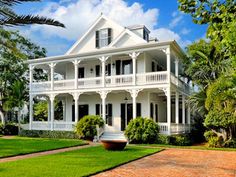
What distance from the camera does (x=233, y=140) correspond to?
1992 centimetres

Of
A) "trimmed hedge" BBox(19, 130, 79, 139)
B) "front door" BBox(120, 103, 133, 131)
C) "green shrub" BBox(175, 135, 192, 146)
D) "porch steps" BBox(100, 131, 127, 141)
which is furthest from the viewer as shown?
"front door" BBox(120, 103, 133, 131)

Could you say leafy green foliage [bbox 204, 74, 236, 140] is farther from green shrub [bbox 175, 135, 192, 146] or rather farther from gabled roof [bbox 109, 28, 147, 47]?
gabled roof [bbox 109, 28, 147, 47]

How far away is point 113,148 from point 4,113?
2093cm

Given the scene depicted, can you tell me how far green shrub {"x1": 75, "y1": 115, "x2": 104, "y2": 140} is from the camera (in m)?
23.2

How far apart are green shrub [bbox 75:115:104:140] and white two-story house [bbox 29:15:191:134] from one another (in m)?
0.84

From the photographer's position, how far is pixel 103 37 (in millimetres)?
27750

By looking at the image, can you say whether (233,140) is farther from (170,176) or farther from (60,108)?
(60,108)

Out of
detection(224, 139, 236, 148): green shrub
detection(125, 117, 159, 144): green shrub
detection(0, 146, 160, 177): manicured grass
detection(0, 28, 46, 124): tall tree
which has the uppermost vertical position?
detection(0, 28, 46, 124): tall tree

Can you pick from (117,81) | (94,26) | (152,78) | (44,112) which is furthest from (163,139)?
(44,112)

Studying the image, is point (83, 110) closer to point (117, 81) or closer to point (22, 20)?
point (117, 81)

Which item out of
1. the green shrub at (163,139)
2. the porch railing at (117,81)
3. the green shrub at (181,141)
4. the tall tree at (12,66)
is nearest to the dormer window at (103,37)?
the porch railing at (117,81)

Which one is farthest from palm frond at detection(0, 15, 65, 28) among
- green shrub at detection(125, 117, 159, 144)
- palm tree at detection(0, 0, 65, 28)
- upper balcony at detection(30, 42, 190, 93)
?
upper balcony at detection(30, 42, 190, 93)

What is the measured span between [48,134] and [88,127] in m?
5.08

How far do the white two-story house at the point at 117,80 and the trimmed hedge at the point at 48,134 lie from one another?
61 centimetres
